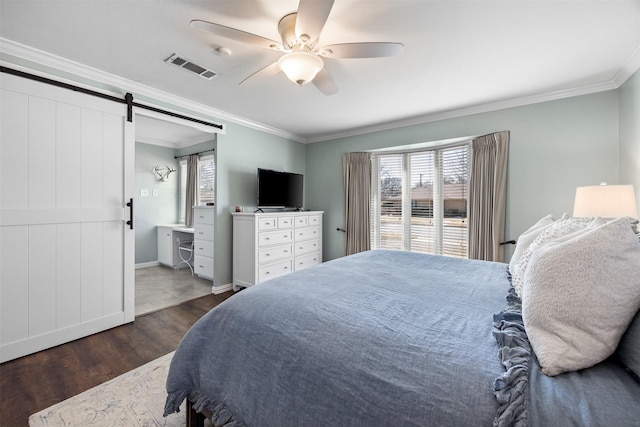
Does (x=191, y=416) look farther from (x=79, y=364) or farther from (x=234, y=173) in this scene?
(x=234, y=173)

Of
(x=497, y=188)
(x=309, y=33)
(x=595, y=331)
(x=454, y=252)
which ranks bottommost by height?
(x=454, y=252)

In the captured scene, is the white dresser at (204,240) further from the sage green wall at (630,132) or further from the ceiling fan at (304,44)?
the sage green wall at (630,132)

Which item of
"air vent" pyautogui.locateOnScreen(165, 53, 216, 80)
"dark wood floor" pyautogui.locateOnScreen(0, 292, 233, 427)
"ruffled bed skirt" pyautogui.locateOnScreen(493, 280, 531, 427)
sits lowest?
"dark wood floor" pyautogui.locateOnScreen(0, 292, 233, 427)

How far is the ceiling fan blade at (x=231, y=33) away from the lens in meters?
1.46

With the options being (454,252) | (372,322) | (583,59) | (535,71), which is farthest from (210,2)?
(454,252)

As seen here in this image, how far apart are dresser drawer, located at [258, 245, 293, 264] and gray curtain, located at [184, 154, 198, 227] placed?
92.5 inches

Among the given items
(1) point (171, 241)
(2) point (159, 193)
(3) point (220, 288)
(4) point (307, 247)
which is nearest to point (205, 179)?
(2) point (159, 193)

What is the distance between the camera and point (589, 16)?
1.73m

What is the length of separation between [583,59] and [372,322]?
2901 mm

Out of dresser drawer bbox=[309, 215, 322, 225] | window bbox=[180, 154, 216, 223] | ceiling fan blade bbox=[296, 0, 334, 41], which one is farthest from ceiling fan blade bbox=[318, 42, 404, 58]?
window bbox=[180, 154, 216, 223]

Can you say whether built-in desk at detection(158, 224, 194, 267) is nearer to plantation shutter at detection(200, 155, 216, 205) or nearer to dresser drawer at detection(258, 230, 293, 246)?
plantation shutter at detection(200, 155, 216, 205)

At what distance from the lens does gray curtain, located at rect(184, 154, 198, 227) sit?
16.7 feet

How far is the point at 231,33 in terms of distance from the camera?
1.58 meters

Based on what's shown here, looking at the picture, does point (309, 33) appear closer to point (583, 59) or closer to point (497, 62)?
point (497, 62)
